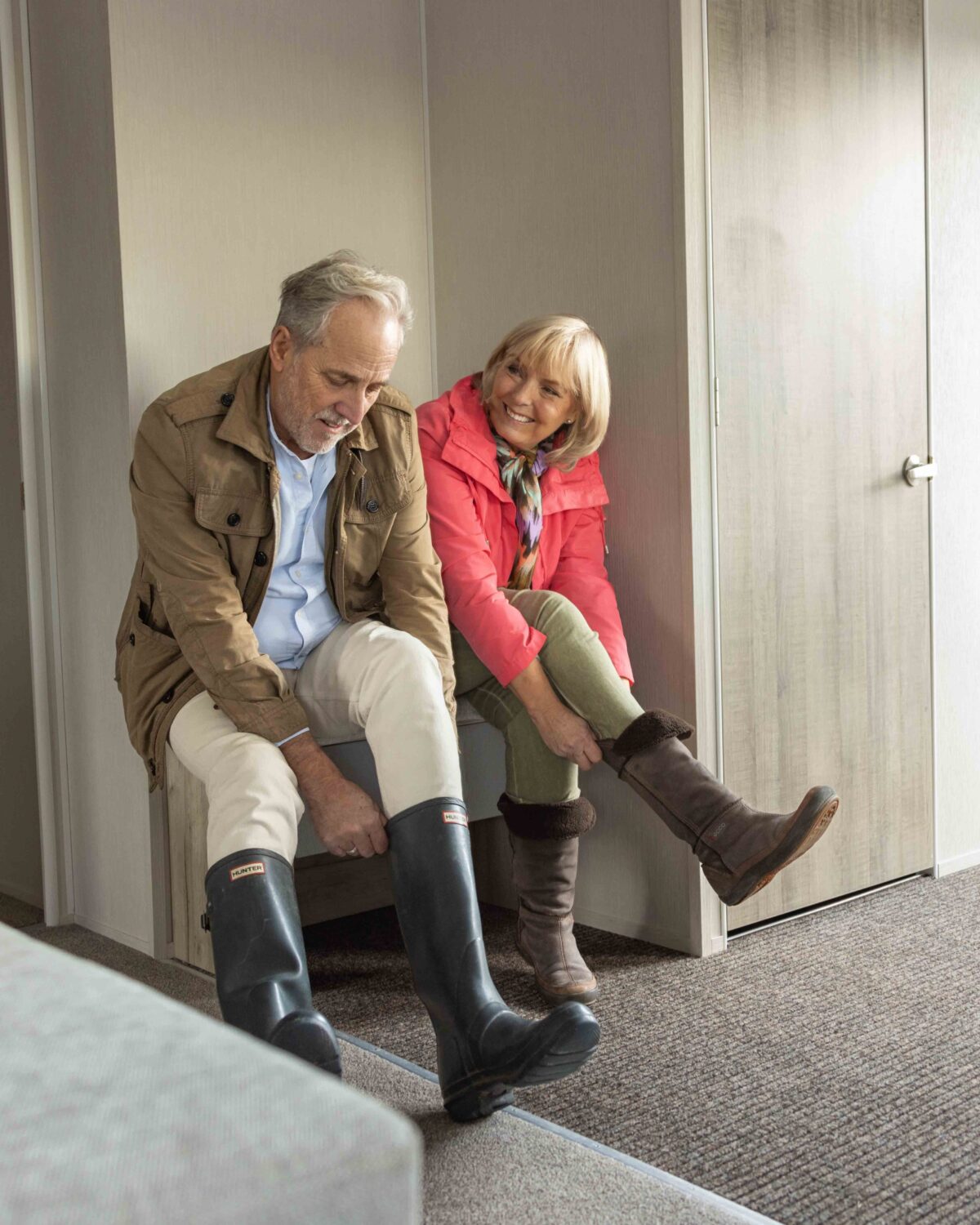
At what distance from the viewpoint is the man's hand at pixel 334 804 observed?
160cm

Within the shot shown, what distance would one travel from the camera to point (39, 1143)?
1.41ft

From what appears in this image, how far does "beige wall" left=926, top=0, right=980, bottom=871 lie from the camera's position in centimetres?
264

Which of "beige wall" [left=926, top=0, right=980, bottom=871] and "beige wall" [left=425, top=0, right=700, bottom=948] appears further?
"beige wall" [left=926, top=0, right=980, bottom=871]

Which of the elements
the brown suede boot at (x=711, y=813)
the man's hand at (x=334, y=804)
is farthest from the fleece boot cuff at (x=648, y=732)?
the man's hand at (x=334, y=804)

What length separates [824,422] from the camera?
7.88 ft

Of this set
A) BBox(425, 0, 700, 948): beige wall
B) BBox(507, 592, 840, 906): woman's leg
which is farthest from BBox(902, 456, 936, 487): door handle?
BBox(507, 592, 840, 906): woman's leg

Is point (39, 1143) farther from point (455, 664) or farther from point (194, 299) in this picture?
point (194, 299)

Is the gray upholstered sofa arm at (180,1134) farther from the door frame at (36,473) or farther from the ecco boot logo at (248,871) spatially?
the door frame at (36,473)

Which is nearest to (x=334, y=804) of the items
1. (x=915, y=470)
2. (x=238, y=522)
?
(x=238, y=522)

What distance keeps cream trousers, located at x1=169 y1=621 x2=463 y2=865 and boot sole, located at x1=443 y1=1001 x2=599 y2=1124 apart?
1.15 ft

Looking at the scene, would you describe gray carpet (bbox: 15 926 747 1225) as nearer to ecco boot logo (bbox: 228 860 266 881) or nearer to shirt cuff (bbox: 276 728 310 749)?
ecco boot logo (bbox: 228 860 266 881)

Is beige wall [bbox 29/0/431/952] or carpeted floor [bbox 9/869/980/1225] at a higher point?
beige wall [bbox 29/0/431/952]

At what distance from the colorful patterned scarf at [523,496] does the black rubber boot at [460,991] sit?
76cm

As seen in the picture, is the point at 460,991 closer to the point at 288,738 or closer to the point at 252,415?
the point at 288,738
